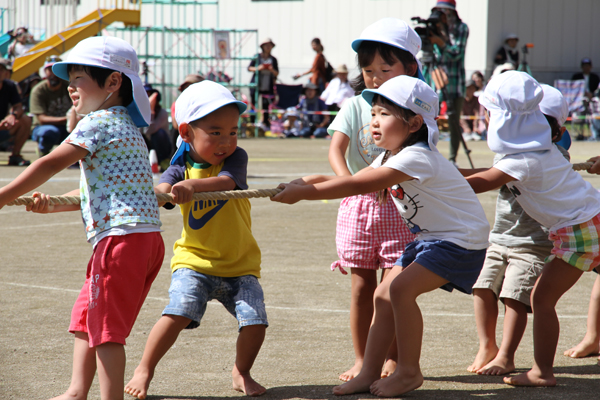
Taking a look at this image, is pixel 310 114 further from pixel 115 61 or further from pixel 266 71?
pixel 115 61

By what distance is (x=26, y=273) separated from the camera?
550 centimetres

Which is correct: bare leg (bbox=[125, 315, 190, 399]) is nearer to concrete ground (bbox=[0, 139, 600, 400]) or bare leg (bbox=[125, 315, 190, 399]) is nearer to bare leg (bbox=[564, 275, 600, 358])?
concrete ground (bbox=[0, 139, 600, 400])

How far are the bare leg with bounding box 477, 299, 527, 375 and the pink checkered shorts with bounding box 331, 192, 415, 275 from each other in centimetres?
64

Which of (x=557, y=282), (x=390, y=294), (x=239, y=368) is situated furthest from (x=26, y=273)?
(x=557, y=282)

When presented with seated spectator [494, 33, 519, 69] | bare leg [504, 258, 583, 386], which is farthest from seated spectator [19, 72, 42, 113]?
bare leg [504, 258, 583, 386]

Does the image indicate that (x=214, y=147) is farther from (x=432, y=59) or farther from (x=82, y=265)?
(x=432, y=59)

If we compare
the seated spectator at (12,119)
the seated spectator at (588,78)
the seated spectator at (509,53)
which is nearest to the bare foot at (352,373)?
the seated spectator at (12,119)

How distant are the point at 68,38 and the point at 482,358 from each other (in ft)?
55.3

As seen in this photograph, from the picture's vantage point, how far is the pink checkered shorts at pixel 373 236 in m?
3.70

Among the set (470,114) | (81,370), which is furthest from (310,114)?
(81,370)

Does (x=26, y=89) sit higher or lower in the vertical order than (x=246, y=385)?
higher

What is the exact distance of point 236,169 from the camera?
348 centimetres

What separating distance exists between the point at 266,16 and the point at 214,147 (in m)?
23.4

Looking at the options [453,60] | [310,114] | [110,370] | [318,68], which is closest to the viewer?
[110,370]
